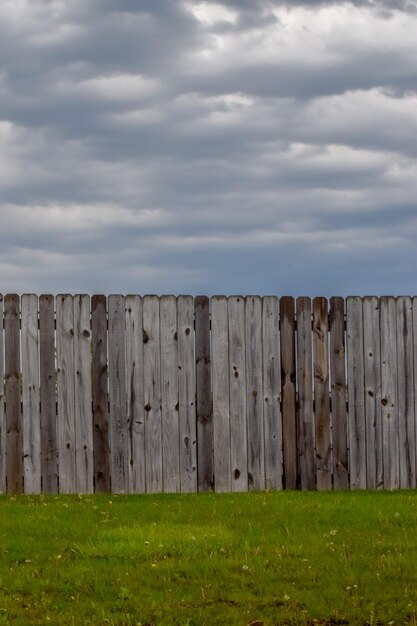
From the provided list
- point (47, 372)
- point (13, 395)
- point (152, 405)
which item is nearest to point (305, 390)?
point (152, 405)

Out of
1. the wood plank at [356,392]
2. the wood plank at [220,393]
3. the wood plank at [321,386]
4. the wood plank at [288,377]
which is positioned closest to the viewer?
the wood plank at [220,393]

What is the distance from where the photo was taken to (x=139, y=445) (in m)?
12.0

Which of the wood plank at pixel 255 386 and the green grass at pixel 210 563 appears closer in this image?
the green grass at pixel 210 563

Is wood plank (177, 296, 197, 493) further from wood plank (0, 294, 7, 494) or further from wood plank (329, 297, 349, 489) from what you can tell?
wood plank (0, 294, 7, 494)

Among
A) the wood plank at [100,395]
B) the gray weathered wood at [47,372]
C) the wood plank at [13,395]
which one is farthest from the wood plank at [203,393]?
the wood plank at [13,395]

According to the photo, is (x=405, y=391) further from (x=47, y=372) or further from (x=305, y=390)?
(x=47, y=372)

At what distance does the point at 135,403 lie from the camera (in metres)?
12.0

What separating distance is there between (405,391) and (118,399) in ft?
13.5

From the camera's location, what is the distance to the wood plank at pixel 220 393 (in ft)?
39.7

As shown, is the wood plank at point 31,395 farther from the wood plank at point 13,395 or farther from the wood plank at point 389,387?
the wood plank at point 389,387

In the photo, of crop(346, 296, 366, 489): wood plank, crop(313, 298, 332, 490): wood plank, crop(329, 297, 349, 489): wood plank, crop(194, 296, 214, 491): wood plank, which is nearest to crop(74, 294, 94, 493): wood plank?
crop(194, 296, 214, 491): wood plank

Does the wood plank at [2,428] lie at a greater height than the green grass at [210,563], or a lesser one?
greater

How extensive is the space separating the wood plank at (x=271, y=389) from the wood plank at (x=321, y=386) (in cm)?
56

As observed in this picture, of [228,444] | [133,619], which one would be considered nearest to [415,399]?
[228,444]
